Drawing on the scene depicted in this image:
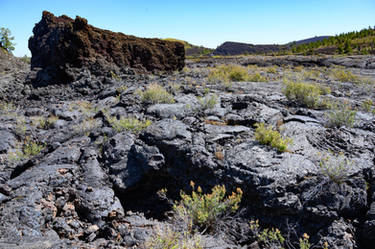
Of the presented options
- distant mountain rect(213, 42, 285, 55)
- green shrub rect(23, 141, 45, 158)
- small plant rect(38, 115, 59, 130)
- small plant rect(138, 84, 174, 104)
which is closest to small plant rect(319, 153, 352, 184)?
small plant rect(138, 84, 174, 104)

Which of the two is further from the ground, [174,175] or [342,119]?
[342,119]

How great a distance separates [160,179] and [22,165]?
8.29 ft

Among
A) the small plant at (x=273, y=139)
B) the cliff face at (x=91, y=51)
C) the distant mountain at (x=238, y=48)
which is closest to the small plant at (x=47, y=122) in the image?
the cliff face at (x=91, y=51)

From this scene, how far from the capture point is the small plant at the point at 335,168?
9.99ft

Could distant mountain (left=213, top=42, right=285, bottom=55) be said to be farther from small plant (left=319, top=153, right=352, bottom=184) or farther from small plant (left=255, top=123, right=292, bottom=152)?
small plant (left=319, top=153, right=352, bottom=184)

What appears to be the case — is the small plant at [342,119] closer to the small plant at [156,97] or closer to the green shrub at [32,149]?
the small plant at [156,97]

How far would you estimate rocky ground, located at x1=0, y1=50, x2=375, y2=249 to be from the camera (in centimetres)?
287

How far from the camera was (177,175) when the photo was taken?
→ 391cm

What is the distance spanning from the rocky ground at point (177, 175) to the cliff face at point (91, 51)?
174 inches

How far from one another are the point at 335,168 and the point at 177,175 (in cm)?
242

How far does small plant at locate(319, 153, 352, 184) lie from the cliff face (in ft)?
30.5

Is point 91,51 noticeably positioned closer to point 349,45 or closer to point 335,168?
point 335,168

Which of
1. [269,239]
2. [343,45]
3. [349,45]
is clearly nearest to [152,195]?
[269,239]

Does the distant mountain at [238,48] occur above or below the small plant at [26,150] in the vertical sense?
above
